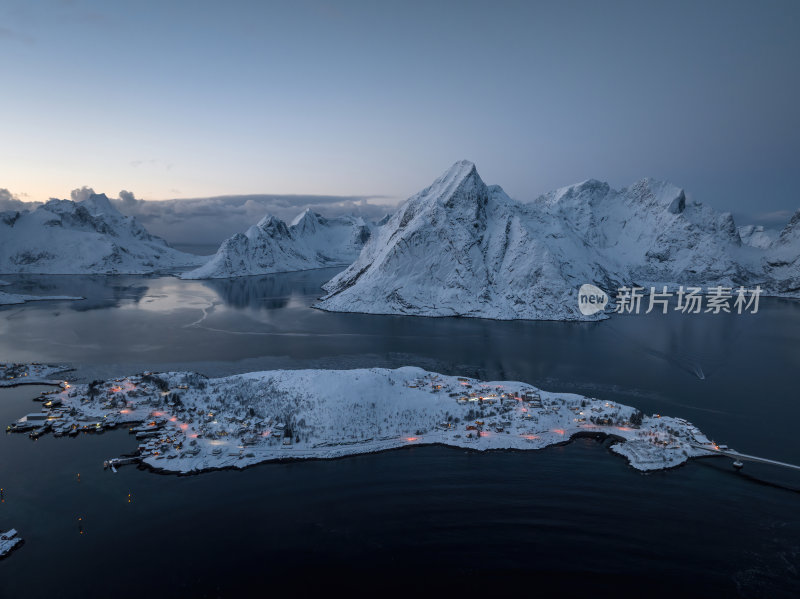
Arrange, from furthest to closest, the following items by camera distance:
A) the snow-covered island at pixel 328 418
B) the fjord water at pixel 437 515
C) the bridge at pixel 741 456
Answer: the snow-covered island at pixel 328 418
the bridge at pixel 741 456
the fjord water at pixel 437 515

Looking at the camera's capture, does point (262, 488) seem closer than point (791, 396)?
Yes

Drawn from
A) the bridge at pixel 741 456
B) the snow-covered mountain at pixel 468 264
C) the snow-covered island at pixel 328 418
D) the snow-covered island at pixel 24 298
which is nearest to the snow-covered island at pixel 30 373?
the snow-covered island at pixel 328 418

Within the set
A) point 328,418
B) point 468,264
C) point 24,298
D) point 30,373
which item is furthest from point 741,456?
point 24,298

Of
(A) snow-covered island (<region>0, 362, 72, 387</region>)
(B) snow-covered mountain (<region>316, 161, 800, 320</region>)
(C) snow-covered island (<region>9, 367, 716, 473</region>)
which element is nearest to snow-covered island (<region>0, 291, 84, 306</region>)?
(B) snow-covered mountain (<region>316, 161, 800, 320</region>)

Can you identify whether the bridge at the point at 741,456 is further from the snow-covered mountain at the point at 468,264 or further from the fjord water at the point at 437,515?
the snow-covered mountain at the point at 468,264

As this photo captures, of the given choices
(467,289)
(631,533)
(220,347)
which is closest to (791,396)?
(631,533)

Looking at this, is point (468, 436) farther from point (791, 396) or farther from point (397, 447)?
point (791, 396)
